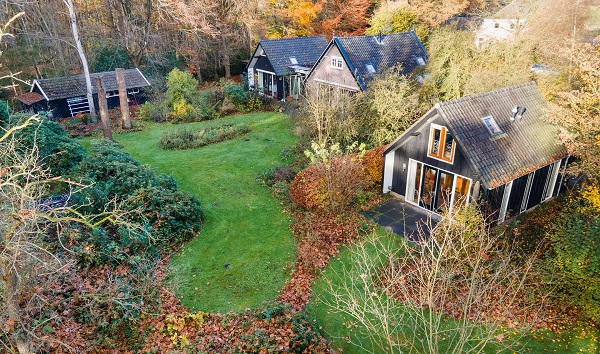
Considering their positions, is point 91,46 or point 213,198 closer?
point 213,198

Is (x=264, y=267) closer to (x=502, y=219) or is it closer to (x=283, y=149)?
(x=502, y=219)

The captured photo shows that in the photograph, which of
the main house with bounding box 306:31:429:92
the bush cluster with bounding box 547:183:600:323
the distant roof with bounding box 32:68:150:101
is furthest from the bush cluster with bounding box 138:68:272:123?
the bush cluster with bounding box 547:183:600:323

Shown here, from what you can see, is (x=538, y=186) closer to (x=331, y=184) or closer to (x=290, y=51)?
(x=331, y=184)

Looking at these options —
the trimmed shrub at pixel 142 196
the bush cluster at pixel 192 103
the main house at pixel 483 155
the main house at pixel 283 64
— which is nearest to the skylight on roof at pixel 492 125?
the main house at pixel 483 155

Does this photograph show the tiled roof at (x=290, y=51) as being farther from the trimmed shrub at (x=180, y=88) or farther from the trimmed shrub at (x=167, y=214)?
the trimmed shrub at (x=167, y=214)

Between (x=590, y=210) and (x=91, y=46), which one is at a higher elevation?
(x=91, y=46)

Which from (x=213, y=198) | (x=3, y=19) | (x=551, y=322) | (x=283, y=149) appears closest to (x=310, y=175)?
(x=213, y=198)

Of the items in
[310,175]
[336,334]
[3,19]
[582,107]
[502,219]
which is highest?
[3,19]

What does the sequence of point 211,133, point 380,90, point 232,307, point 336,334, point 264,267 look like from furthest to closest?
point 211,133 < point 380,90 < point 264,267 < point 232,307 < point 336,334
